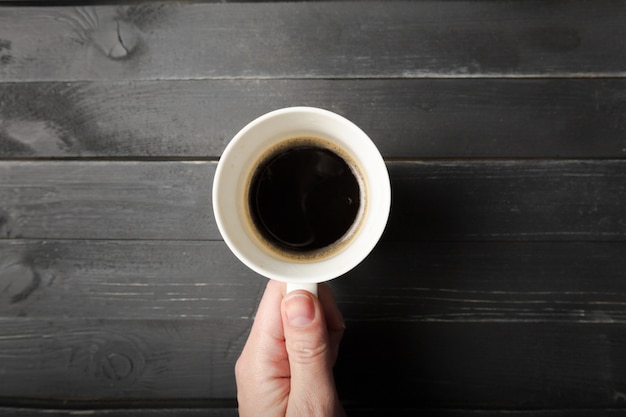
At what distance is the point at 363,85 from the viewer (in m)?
0.79

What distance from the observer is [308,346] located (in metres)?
0.64

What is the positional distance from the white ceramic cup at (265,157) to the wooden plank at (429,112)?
0.14 m

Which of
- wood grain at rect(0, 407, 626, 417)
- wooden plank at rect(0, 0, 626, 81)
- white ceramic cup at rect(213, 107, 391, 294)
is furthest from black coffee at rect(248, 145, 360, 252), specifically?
wood grain at rect(0, 407, 626, 417)

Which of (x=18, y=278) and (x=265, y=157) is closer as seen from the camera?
(x=265, y=157)

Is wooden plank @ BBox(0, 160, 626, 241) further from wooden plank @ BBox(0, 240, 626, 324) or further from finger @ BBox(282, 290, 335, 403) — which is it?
finger @ BBox(282, 290, 335, 403)

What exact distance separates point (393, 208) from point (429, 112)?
17 centimetres

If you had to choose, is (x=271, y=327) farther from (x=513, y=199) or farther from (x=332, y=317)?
(x=513, y=199)

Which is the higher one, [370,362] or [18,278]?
[18,278]

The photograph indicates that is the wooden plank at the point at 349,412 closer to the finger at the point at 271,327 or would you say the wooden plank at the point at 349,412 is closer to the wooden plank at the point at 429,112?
the finger at the point at 271,327

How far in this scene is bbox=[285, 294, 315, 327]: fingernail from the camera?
613mm

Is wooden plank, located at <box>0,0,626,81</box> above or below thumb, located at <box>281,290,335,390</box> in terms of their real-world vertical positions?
above

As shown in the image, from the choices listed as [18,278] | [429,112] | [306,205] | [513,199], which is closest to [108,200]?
[18,278]

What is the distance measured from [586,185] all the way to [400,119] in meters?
0.33

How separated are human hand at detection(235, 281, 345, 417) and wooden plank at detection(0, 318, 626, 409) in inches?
3.3
